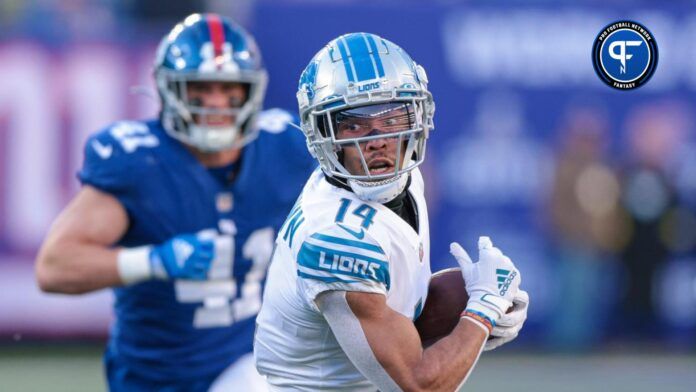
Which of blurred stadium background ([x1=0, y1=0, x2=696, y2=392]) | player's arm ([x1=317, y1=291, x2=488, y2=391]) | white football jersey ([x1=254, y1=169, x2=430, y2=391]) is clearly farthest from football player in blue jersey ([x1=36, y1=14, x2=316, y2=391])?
blurred stadium background ([x1=0, y1=0, x2=696, y2=392])

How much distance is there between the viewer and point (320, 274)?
2.67 metres

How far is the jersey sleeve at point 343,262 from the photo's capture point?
2656mm

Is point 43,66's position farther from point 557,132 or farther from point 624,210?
point 624,210

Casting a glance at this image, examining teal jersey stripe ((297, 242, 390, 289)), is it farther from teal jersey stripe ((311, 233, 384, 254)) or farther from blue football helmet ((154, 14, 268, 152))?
blue football helmet ((154, 14, 268, 152))

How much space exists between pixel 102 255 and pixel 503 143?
A: 13.2 ft

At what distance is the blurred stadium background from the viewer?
707 cm

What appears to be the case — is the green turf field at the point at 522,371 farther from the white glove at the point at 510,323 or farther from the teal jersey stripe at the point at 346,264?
the teal jersey stripe at the point at 346,264

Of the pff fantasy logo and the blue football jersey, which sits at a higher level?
the pff fantasy logo

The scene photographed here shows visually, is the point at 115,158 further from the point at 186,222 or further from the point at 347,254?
the point at 347,254

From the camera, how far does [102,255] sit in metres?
3.75

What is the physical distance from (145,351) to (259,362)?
105 cm

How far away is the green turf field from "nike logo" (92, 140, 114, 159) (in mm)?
2515

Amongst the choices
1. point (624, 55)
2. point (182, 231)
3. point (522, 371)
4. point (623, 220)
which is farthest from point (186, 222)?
point (623, 220)

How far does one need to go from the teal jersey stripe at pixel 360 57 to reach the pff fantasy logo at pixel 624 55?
48.2 inches
